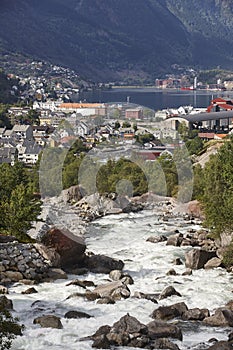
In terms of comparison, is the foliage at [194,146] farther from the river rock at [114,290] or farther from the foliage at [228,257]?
the river rock at [114,290]

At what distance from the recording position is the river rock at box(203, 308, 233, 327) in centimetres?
1338

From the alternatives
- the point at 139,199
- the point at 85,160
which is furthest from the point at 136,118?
the point at 139,199

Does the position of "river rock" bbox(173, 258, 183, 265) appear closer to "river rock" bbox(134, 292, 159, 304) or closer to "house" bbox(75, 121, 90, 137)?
"river rock" bbox(134, 292, 159, 304)

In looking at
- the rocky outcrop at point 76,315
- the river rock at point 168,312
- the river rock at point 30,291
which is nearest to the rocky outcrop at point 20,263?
the river rock at point 30,291

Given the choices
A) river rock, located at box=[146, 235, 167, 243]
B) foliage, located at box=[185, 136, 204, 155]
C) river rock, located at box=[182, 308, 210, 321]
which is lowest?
river rock, located at box=[146, 235, 167, 243]

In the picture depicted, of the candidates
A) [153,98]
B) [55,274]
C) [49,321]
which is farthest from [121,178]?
[153,98]

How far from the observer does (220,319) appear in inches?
531

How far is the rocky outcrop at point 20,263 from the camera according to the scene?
16781 mm

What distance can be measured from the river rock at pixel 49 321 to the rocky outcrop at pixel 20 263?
342 centimetres

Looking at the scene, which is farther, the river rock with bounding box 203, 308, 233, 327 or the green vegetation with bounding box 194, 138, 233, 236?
the green vegetation with bounding box 194, 138, 233, 236

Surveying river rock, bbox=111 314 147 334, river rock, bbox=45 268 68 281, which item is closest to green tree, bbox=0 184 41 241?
river rock, bbox=45 268 68 281

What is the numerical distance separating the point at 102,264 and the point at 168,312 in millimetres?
4595

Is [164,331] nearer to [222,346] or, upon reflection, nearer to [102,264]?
[222,346]

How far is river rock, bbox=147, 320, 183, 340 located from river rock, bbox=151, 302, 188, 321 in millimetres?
860
